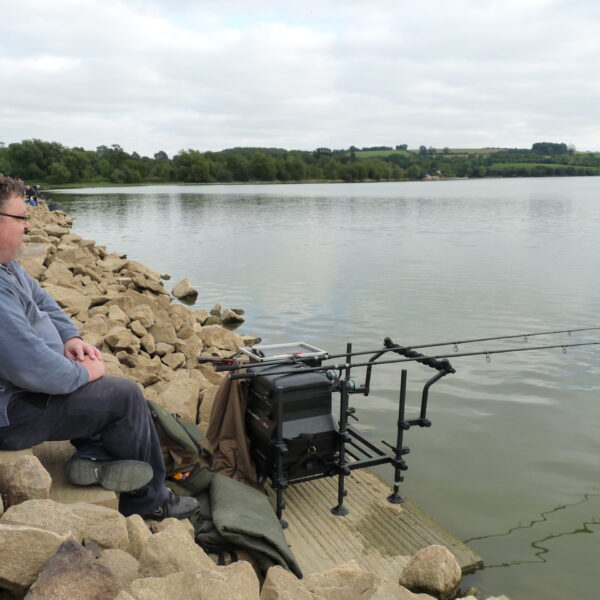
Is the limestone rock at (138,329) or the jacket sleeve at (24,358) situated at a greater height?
the jacket sleeve at (24,358)

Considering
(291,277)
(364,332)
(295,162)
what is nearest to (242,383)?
(364,332)

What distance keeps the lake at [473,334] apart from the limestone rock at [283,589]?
6.11 ft

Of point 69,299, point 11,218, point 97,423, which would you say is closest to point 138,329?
point 69,299

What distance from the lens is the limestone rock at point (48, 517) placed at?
246 centimetres

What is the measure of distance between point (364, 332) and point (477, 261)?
380 inches

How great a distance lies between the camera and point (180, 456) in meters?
3.89

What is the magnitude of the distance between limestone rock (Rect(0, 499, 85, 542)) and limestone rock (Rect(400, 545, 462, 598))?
1.87m

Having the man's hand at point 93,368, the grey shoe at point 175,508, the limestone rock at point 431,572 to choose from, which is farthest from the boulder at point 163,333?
the limestone rock at point 431,572

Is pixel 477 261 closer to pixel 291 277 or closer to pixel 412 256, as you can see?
pixel 412 256

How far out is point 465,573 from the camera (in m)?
3.98

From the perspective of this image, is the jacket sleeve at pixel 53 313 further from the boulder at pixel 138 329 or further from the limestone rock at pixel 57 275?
the limestone rock at pixel 57 275

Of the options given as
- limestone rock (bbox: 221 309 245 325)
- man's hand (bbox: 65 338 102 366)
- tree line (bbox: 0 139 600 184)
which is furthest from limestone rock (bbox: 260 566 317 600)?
tree line (bbox: 0 139 600 184)

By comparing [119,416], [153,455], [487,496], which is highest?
[119,416]

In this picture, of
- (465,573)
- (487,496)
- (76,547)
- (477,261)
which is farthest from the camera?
(477,261)
